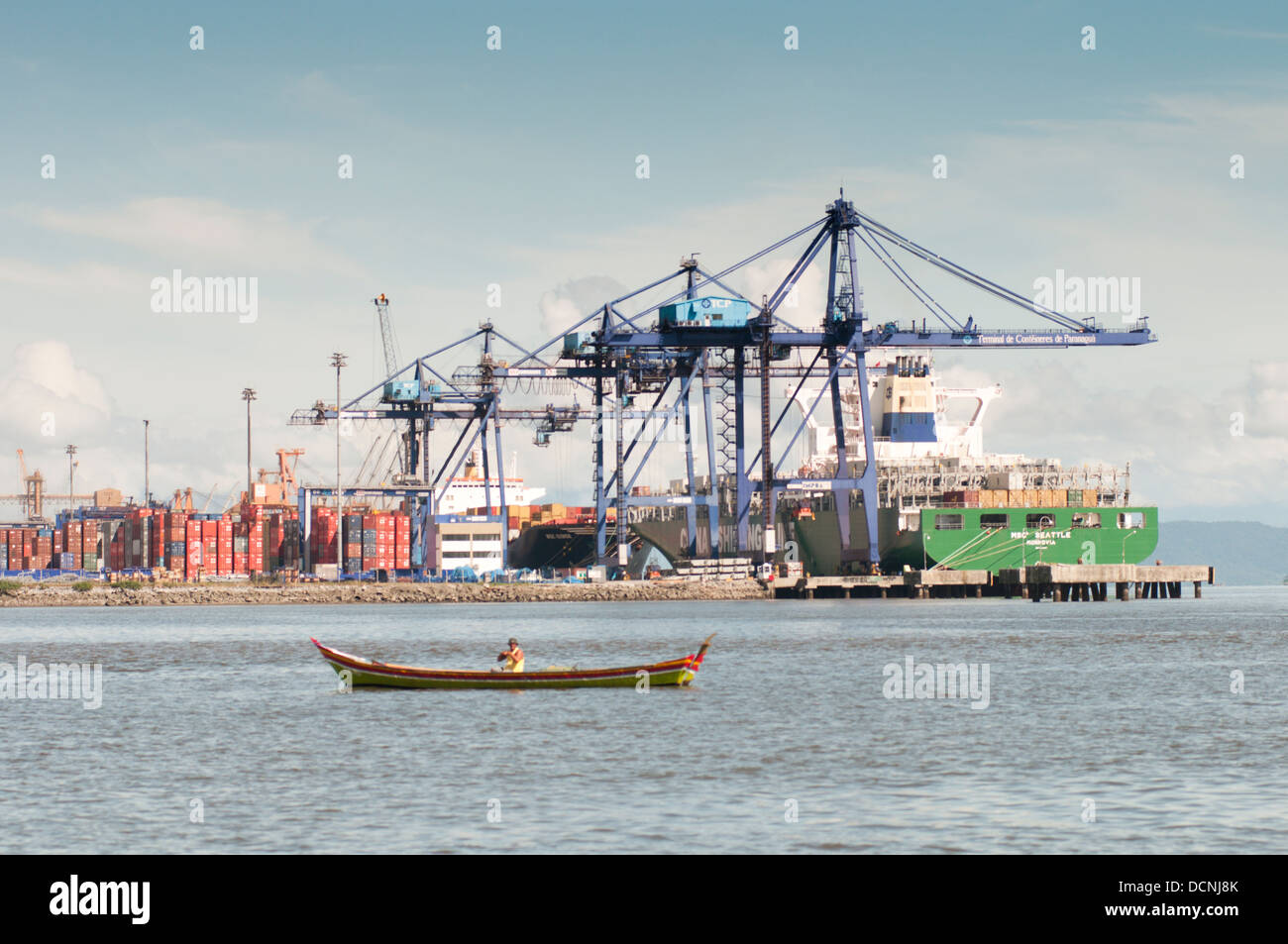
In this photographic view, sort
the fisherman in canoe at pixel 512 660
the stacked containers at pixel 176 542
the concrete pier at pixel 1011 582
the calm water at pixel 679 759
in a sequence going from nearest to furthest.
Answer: the calm water at pixel 679 759 → the fisherman in canoe at pixel 512 660 → the concrete pier at pixel 1011 582 → the stacked containers at pixel 176 542

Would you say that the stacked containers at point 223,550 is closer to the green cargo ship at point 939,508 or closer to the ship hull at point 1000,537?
the green cargo ship at point 939,508

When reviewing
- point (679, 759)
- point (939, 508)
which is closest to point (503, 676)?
point (679, 759)

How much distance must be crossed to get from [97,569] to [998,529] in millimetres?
109236

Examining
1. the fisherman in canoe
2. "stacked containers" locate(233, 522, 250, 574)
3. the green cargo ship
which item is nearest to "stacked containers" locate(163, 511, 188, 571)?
"stacked containers" locate(233, 522, 250, 574)

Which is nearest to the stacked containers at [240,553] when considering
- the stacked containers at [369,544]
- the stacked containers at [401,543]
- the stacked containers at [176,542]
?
the stacked containers at [176,542]

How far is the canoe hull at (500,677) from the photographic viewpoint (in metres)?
44.3

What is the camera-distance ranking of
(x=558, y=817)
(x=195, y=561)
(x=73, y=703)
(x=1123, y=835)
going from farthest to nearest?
(x=195, y=561), (x=73, y=703), (x=558, y=817), (x=1123, y=835)

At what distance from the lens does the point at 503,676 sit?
145ft

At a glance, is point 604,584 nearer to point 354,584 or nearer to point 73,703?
point 354,584

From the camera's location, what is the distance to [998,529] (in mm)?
124188

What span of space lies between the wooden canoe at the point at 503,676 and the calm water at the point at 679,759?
0.60m

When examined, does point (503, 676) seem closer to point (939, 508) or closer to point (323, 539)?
point (939, 508)

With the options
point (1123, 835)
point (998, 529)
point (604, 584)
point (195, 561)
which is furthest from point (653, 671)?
point (195, 561)

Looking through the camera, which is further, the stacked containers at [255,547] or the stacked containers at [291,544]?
the stacked containers at [291,544]
